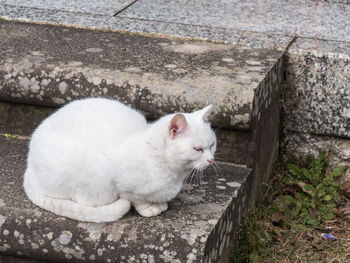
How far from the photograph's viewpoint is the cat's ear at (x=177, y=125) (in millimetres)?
2305

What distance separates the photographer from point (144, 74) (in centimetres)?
301

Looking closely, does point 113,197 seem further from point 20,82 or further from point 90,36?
point 90,36

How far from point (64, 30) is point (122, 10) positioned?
0.49 metres

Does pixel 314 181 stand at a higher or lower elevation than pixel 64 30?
lower

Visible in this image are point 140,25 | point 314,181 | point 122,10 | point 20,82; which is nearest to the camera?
point 20,82

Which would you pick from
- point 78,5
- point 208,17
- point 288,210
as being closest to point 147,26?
point 208,17

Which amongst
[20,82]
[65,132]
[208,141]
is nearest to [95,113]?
[65,132]

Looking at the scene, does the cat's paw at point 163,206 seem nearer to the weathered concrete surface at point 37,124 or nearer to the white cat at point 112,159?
the white cat at point 112,159

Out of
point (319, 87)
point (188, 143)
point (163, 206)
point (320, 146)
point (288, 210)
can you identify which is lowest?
point (288, 210)

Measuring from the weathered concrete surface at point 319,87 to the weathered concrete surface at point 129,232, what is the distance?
86 centimetres

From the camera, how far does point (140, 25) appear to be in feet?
12.1

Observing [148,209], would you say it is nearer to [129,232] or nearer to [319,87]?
[129,232]

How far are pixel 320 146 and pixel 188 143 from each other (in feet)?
4.38

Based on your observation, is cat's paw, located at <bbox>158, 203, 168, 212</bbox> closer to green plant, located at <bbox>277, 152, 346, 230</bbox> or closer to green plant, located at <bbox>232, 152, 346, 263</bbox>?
green plant, located at <bbox>232, 152, 346, 263</bbox>
